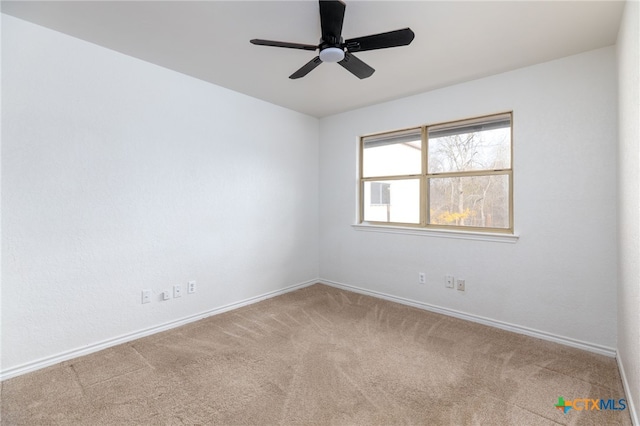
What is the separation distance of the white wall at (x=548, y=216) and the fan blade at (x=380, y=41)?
1620 mm

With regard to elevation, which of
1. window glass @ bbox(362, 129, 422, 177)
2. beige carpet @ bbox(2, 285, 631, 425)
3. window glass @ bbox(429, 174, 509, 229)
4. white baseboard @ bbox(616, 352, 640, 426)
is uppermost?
window glass @ bbox(362, 129, 422, 177)

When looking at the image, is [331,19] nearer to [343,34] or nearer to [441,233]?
[343,34]

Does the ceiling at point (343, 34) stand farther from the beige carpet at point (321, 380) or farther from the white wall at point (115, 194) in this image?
the beige carpet at point (321, 380)

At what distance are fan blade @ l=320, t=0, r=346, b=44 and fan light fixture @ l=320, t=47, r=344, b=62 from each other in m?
0.04

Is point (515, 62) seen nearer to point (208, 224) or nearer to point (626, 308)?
point (626, 308)

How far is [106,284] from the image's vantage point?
8.44ft

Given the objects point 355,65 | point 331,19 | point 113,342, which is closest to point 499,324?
point 355,65

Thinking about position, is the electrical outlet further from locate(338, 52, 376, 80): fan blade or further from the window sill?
locate(338, 52, 376, 80): fan blade

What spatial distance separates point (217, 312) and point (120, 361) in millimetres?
1088

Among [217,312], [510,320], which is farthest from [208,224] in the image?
[510,320]

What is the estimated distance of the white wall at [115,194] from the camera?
2.17 m

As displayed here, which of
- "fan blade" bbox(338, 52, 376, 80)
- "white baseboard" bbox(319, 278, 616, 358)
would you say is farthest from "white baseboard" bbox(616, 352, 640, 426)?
"fan blade" bbox(338, 52, 376, 80)

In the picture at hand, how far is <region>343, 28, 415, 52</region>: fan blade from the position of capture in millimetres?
1837

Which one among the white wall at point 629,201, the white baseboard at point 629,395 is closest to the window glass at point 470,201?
the white wall at point 629,201
